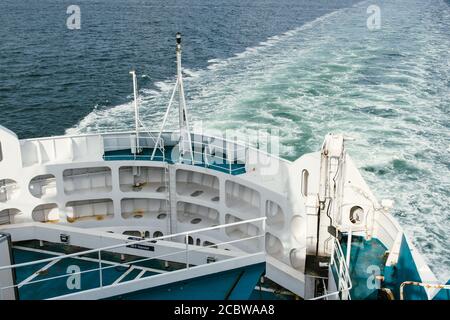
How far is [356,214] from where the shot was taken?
13242mm

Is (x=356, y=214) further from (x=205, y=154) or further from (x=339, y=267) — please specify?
(x=205, y=154)

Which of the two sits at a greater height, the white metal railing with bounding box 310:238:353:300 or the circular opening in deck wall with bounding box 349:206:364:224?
the circular opening in deck wall with bounding box 349:206:364:224

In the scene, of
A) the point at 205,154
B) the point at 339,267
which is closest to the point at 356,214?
the point at 339,267

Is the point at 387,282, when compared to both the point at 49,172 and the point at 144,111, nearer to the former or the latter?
the point at 49,172

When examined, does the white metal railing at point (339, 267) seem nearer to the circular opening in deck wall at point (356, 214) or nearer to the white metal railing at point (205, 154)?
the circular opening in deck wall at point (356, 214)

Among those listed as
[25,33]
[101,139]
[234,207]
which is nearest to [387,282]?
[234,207]

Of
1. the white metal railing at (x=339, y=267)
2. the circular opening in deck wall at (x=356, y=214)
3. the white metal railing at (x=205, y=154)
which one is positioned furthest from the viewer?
the white metal railing at (x=205, y=154)

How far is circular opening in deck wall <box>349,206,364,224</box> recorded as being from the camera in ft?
43.3

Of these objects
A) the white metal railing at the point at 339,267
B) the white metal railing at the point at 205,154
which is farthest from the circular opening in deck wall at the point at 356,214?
the white metal railing at the point at 205,154

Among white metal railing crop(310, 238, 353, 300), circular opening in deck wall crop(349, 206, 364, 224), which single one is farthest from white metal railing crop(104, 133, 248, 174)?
white metal railing crop(310, 238, 353, 300)

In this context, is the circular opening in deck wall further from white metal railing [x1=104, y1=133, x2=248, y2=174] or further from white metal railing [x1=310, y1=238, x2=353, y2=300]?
white metal railing [x1=104, y1=133, x2=248, y2=174]

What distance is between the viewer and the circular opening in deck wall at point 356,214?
13.2 m

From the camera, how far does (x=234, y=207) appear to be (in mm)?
16203

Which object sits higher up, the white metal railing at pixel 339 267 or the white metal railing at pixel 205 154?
the white metal railing at pixel 205 154
